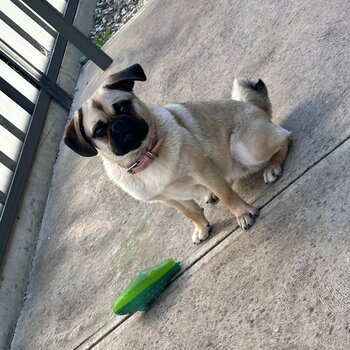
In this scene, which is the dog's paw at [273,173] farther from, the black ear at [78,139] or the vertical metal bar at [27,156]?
the vertical metal bar at [27,156]

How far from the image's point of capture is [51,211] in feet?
19.0

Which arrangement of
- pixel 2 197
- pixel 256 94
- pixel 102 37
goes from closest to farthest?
pixel 256 94
pixel 2 197
pixel 102 37

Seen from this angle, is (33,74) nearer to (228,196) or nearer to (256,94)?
(256,94)

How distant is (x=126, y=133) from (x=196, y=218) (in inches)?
32.6

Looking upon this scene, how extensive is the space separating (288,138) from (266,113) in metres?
0.28


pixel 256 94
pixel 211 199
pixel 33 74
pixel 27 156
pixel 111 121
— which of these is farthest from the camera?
pixel 33 74

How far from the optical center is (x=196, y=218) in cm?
372

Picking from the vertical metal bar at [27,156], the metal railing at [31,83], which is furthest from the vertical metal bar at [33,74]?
the vertical metal bar at [27,156]

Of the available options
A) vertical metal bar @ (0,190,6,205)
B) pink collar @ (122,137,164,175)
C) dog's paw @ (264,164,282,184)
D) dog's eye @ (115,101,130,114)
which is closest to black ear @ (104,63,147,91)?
dog's eye @ (115,101,130,114)

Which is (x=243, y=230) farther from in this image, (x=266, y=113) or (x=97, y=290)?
(x=97, y=290)

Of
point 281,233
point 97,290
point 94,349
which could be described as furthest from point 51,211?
point 281,233

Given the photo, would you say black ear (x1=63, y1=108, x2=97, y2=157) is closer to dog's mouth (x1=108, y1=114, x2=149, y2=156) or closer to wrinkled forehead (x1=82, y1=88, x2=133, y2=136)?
wrinkled forehead (x1=82, y1=88, x2=133, y2=136)

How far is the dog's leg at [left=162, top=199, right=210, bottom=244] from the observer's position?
371 centimetres

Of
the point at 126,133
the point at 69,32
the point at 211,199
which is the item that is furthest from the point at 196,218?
the point at 69,32
